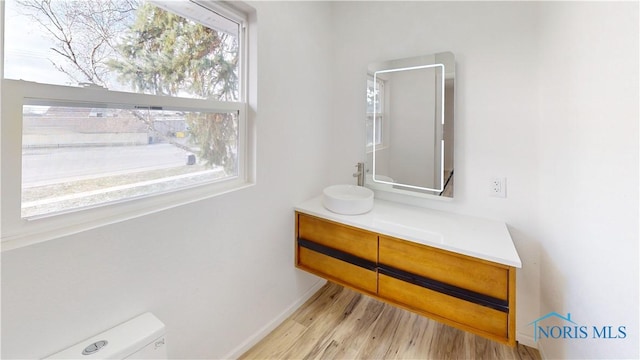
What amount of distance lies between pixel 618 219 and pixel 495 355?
3.95 feet

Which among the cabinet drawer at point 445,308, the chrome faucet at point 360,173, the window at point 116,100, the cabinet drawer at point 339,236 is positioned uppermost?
the window at point 116,100

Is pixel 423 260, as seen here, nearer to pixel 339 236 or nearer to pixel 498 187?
pixel 339 236

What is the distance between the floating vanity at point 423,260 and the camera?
1.30 metres

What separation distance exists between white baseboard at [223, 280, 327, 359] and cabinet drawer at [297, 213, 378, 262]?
0.56 m

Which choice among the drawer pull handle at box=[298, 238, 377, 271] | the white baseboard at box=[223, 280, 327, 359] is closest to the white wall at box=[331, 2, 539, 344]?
the drawer pull handle at box=[298, 238, 377, 271]

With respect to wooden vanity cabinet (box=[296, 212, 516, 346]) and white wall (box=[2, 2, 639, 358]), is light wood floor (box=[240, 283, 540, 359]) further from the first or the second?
wooden vanity cabinet (box=[296, 212, 516, 346])

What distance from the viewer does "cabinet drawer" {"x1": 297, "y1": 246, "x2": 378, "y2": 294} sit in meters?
1.68

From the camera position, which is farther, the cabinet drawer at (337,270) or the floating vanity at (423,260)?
the cabinet drawer at (337,270)

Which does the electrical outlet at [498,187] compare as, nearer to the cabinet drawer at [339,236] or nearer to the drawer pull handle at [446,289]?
the drawer pull handle at [446,289]

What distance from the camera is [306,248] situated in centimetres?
200

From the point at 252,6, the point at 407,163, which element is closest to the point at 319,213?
the point at 407,163

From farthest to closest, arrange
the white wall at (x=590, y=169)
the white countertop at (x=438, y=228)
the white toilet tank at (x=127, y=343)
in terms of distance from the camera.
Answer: the white countertop at (x=438, y=228) < the white toilet tank at (x=127, y=343) < the white wall at (x=590, y=169)

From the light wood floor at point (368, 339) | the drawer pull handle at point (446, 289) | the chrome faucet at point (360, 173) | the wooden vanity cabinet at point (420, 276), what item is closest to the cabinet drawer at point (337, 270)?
the wooden vanity cabinet at point (420, 276)

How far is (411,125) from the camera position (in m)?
1.98
